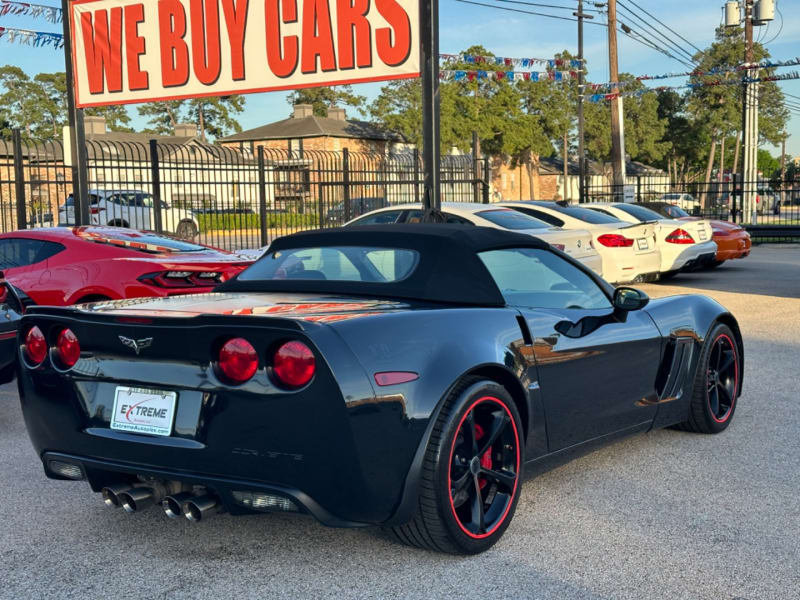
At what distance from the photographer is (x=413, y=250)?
4.43m

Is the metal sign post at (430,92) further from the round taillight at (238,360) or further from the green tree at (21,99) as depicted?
the green tree at (21,99)

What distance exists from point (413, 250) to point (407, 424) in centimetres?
117

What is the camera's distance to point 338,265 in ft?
15.1

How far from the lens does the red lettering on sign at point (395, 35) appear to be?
11883 millimetres

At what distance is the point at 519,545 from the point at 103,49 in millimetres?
12555

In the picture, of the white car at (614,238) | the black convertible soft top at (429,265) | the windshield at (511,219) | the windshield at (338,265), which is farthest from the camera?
the white car at (614,238)

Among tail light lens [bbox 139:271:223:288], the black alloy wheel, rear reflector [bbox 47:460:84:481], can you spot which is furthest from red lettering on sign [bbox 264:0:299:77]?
rear reflector [bbox 47:460:84:481]

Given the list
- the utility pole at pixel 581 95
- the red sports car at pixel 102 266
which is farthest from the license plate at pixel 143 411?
the utility pole at pixel 581 95

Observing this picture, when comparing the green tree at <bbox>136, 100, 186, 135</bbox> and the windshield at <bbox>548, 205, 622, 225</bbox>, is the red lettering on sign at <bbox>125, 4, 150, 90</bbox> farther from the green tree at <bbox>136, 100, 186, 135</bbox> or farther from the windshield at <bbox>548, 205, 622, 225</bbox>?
the green tree at <bbox>136, 100, 186, 135</bbox>

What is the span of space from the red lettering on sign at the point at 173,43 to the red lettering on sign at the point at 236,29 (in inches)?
31.4

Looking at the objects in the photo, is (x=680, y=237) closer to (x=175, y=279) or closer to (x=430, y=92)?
(x=430, y=92)

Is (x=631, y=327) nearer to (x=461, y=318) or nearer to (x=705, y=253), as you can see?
(x=461, y=318)

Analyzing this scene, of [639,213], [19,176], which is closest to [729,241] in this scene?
[639,213]

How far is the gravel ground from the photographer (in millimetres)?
3471
